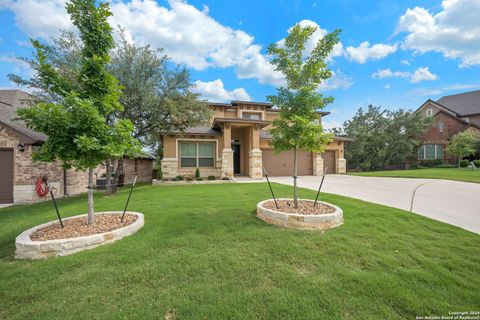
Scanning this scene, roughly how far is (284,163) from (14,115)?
1757cm

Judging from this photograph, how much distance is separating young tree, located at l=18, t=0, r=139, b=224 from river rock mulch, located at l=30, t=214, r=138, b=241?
276 millimetres

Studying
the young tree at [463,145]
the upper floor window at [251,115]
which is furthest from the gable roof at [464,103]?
the upper floor window at [251,115]

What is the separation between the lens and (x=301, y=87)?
525 cm

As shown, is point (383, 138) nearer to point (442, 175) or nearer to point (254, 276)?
point (442, 175)

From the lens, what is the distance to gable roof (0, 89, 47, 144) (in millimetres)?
9133

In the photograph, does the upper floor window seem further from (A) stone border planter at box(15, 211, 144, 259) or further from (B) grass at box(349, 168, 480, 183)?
(A) stone border planter at box(15, 211, 144, 259)

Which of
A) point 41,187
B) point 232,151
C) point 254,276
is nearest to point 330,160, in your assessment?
point 232,151

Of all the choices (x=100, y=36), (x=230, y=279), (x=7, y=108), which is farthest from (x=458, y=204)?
(x=7, y=108)

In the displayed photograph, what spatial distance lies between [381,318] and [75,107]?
5.58 metres

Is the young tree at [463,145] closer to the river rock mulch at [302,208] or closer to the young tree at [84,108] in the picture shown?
the river rock mulch at [302,208]

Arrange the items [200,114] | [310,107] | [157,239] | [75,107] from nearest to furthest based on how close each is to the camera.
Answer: [75,107] < [157,239] < [310,107] < [200,114]

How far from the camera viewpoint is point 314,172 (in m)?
17.8

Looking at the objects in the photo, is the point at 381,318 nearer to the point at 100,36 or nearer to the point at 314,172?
the point at 100,36

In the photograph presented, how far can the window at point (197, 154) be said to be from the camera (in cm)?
1524
